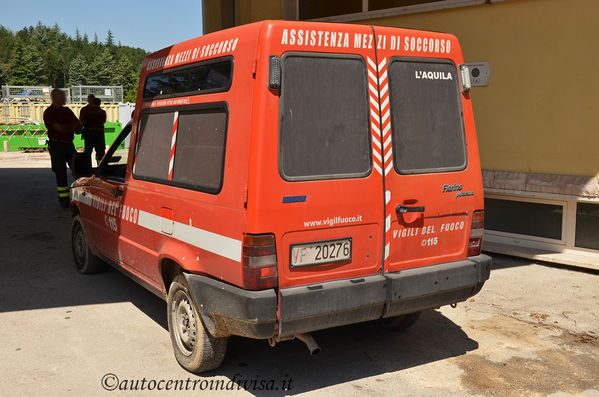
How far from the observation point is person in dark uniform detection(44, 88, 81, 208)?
11406mm

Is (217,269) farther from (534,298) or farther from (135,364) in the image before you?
(534,298)

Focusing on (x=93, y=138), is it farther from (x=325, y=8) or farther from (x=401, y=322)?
(x=401, y=322)

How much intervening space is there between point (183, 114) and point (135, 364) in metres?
1.88

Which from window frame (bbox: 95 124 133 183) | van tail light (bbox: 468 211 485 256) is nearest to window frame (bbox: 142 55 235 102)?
window frame (bbox: 95 124 133 183)

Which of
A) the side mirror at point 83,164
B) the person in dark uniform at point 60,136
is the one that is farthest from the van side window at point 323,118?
the person in dark uniform at point 60,136

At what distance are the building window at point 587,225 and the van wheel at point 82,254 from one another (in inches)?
220

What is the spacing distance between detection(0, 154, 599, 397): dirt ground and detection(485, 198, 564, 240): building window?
2.72ft

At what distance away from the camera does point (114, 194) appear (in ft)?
18.2

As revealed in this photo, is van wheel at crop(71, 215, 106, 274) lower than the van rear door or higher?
lower

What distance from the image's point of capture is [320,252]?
3912mm

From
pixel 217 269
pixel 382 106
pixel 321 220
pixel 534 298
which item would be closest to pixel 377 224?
pixel 321 220

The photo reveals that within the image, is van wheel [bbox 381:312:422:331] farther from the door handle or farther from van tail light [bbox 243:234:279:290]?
van tail light [bbox 243:234:279:290]

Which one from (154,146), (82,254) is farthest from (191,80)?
(82,254)

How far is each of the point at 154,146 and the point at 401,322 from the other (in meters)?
2.52
